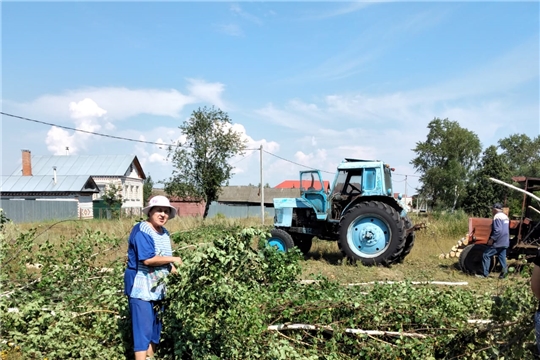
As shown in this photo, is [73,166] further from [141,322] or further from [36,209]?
[141,322]

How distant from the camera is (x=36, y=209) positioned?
27109 mm

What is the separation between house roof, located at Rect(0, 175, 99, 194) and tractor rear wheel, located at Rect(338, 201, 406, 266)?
2839 cm

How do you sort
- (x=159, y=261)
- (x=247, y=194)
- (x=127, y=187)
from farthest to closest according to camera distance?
(x=247, y=194)
(x=127, y=187)
(x=159, y=261)

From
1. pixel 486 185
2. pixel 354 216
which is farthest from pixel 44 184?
pixel 486 185

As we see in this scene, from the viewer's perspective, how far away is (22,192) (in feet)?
106

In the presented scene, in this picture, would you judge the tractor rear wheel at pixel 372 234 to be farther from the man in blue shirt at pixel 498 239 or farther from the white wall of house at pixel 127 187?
the white wall of house at pixel 127 187

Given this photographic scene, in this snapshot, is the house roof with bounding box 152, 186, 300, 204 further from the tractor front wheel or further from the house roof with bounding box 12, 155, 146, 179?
the tractor front wheel

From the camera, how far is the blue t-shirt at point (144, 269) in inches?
135

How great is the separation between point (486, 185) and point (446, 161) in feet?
14.1

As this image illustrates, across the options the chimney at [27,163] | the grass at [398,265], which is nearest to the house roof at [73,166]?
the chimney at [27,163]

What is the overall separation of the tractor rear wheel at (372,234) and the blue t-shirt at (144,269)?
234 inches

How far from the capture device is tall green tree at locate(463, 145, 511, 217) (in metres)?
37.2

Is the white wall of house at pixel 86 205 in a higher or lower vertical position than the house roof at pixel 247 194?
lower

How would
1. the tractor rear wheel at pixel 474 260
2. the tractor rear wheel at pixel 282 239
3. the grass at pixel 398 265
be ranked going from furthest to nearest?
the tractor rear wheel at pixel 282 239 < the tractor rear wheel at pixel 474 260 < the grass at pixel 398 265
